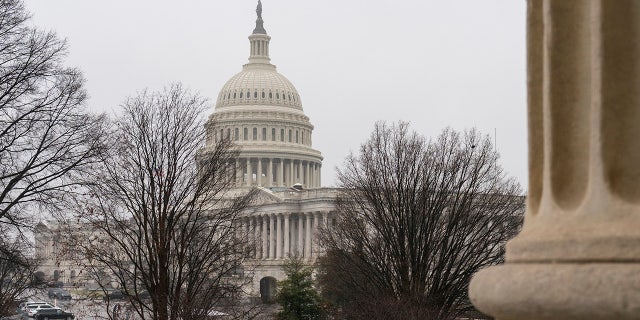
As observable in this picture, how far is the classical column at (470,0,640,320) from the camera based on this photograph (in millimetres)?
3801

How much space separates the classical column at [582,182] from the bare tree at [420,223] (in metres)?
35.0

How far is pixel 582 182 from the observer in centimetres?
414

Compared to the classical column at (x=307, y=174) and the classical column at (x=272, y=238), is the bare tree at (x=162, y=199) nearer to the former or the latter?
the classical column at (x=272, y=238)

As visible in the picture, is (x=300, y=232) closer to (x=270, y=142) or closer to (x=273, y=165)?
(x=273, y=165)

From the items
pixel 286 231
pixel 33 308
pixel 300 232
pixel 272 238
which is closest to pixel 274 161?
pixel 272 238

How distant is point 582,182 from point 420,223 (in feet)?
134

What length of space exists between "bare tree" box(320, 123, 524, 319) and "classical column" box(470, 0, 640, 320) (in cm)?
3499

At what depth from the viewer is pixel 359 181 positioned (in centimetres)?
4972

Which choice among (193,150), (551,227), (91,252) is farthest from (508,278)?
(193,150)

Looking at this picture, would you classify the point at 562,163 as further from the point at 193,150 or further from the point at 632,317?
the point at 193,150

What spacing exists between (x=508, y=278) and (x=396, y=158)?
4347 centimetres

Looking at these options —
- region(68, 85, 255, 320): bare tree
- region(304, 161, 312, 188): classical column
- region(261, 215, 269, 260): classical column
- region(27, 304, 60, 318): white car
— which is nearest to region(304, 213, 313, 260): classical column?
region(261, 215, 269, 260): classical column

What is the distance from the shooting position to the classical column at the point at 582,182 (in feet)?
12.5

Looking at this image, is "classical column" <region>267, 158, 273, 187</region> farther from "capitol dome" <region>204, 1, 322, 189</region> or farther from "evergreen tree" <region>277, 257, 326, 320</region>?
"evergreen tree" <region>277, 257, 326, 320</region>
